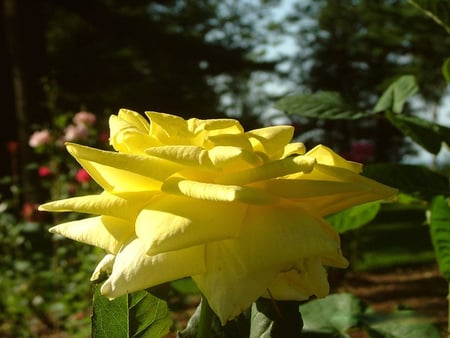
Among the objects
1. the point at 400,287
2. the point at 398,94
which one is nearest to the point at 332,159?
the point at 398,94

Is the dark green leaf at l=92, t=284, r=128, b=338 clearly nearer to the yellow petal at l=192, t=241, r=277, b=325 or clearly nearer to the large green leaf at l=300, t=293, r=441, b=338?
the yellow petal at l=192, t=241, r=277, b=325

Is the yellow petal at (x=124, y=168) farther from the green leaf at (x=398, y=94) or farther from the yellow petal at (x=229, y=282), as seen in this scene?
the green leaf at (x=398, y=94)

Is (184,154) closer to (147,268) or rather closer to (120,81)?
(147,268)

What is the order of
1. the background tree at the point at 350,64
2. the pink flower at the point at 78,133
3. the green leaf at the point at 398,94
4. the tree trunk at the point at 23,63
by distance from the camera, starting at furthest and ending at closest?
the background tree at the point at 350,64
the tree trunk at the point at 23,63
the pink flower at the point at 78,133
the green leaf at the point at 398,94

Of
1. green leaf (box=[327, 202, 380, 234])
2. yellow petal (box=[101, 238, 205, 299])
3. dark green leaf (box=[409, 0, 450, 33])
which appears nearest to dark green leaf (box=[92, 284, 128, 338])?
yellow petal (box=[101, 238, 205, 299])

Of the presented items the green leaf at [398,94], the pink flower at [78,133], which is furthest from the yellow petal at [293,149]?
the pink flower at [78,133]

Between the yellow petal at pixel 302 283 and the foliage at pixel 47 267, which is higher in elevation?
the yellow petal at pixel 302 283

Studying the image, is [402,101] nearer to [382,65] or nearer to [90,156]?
[90,156]
